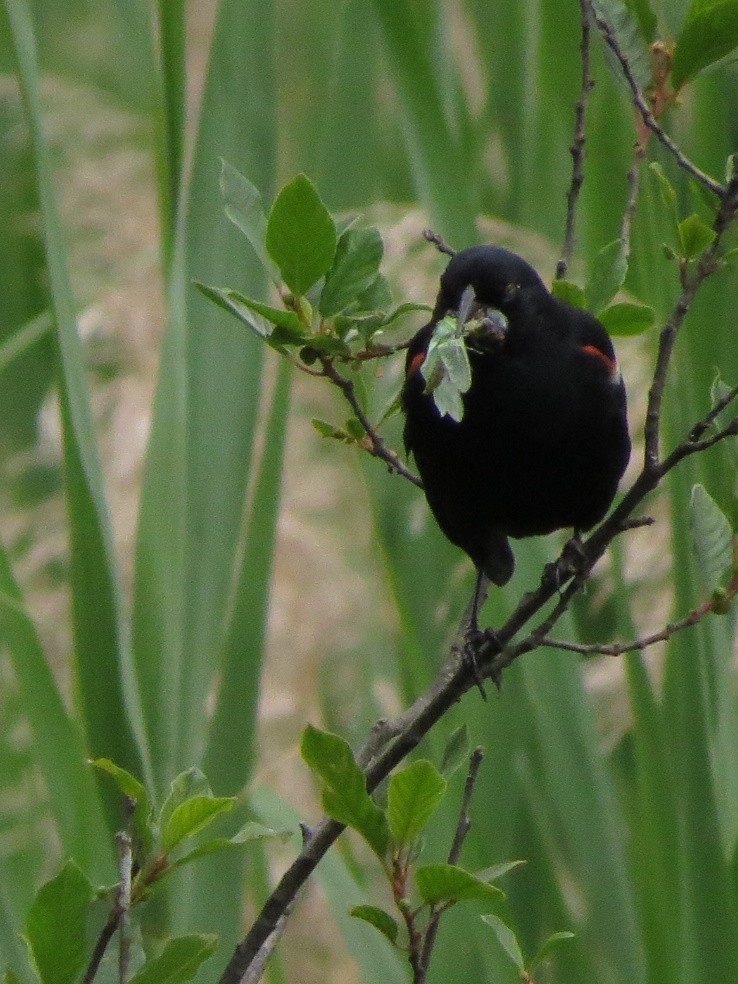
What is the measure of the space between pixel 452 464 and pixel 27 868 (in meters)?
0.55

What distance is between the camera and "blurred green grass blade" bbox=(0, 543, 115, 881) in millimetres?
973

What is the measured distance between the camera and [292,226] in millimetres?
707

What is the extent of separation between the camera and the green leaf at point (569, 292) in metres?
0.99

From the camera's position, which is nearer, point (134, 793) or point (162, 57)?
point (134, 793)

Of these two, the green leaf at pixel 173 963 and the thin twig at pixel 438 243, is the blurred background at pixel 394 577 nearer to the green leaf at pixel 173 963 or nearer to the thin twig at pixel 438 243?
the thin twig at pixel 438 243

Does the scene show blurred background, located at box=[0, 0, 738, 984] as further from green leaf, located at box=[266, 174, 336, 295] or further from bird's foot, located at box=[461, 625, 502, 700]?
green leaf, located at box=[266, 174, 336, 295]

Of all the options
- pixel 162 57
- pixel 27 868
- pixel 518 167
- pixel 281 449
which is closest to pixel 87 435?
pixel 281 449

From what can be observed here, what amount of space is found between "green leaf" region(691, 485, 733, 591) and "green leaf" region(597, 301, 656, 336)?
163mm

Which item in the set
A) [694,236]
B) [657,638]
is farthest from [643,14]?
[657,638]

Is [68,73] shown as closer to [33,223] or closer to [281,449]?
[33,223]

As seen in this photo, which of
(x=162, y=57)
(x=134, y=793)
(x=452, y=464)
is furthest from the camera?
(x=452, y=464)

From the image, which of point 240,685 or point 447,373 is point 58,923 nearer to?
point 447,373

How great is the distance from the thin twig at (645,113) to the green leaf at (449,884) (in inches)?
14.0

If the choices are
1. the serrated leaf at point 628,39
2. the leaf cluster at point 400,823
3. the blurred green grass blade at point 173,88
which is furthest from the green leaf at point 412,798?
the blurred green grass blade at point 173,88
